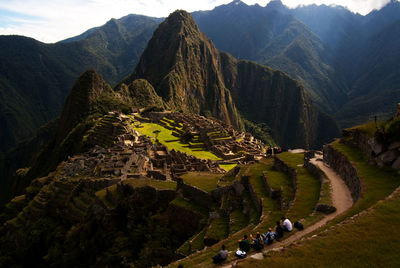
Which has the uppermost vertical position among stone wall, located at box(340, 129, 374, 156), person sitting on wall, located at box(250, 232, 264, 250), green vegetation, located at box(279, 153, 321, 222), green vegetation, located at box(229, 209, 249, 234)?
stone wall, located at box(340, 129, 374, 156)

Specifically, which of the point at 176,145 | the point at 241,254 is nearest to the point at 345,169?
the point at 241,254

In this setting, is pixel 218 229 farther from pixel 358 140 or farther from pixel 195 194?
pixel 358 140

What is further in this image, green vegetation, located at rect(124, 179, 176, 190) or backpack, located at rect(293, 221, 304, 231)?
green vegetation, located at rect(124, 179, 176, 190)

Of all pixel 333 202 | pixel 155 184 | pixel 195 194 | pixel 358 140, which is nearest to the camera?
pixel 333 202

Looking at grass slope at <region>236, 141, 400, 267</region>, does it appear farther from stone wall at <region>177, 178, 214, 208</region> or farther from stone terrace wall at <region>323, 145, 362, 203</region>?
stone wall at <region>177, 178, 214, 208</region>

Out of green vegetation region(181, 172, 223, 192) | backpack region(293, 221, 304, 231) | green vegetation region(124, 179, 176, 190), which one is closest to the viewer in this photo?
backpack region(293, 221, 304, 231)

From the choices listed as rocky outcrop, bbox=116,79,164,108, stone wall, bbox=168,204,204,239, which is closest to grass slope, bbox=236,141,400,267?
stone wall, bbox=168,204,204,239

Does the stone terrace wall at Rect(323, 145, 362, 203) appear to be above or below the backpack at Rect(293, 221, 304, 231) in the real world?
above

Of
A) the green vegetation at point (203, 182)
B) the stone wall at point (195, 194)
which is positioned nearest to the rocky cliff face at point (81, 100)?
the green vegetation at point (203, 182)
